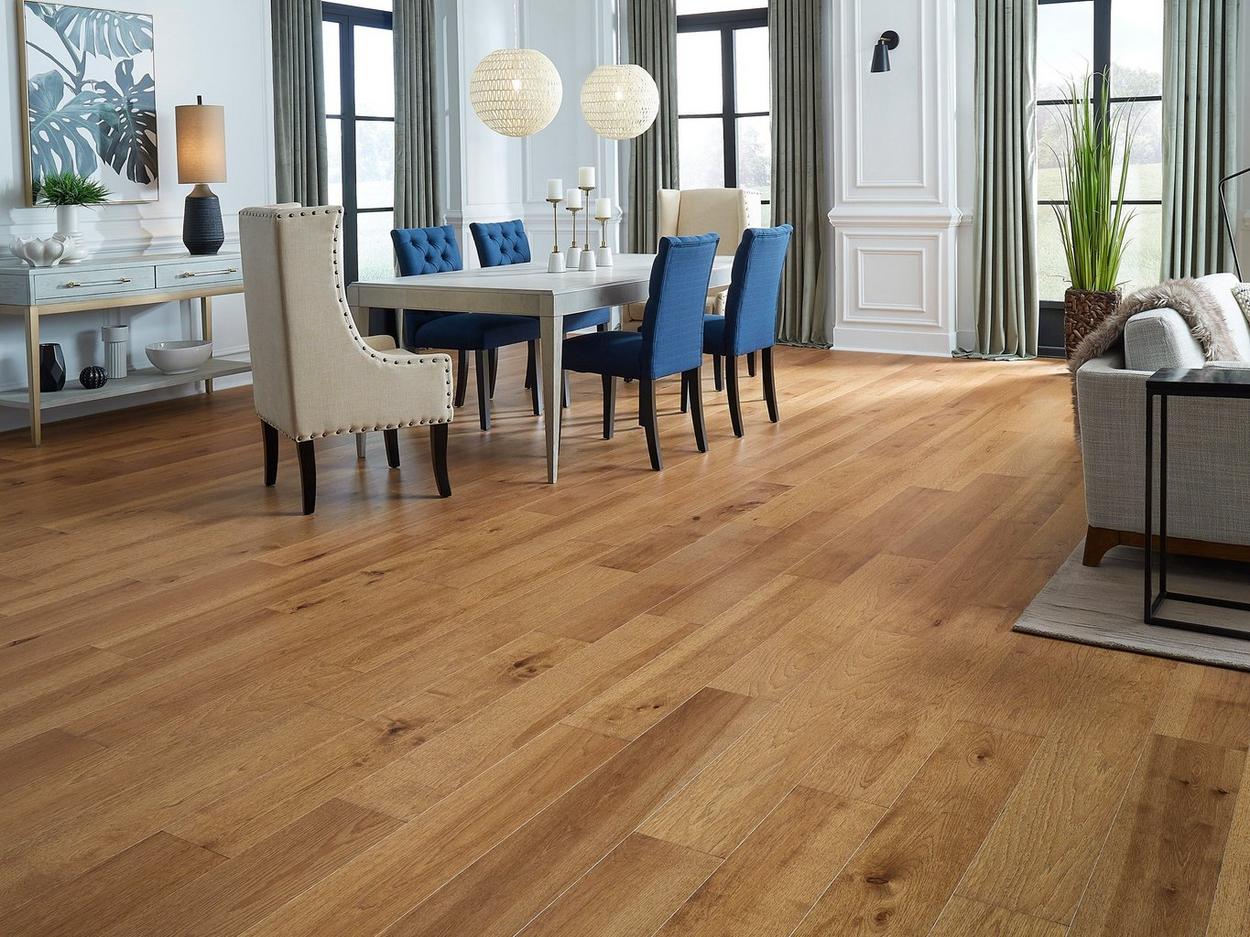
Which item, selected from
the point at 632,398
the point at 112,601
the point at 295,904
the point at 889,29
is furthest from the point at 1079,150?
the point at 295,904

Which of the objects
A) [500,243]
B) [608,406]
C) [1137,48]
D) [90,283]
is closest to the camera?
[608,406]

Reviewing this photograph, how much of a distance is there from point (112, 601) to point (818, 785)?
82.8 inches

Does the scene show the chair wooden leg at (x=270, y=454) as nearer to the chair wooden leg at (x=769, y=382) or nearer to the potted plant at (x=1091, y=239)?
the chair wooden leg at (x=769, y=382)

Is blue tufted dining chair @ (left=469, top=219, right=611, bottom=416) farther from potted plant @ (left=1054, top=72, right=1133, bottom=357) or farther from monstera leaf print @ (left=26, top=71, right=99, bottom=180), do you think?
potted plant @ (left=1054, top=72, right=1133, bottom=357)

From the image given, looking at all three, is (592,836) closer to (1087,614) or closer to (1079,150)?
(1087,614)

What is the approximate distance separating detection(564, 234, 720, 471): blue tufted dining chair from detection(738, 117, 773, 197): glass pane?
3703mm

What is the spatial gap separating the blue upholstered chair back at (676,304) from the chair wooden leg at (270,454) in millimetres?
1439

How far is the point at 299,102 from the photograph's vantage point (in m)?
7.40

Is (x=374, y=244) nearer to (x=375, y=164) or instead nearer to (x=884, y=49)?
(x=375, y=164)

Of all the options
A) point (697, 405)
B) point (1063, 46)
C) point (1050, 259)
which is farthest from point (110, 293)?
point (1063, 46)

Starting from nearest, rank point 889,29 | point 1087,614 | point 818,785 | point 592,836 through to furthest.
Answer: point 592,836, point 818,785, point 1087,614, point 889,29

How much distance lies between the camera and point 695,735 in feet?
8.19

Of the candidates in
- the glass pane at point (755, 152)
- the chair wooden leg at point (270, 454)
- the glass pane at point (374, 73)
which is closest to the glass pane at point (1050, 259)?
the glass pane at point (755, 152)

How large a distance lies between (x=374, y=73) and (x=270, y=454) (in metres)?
4.59
